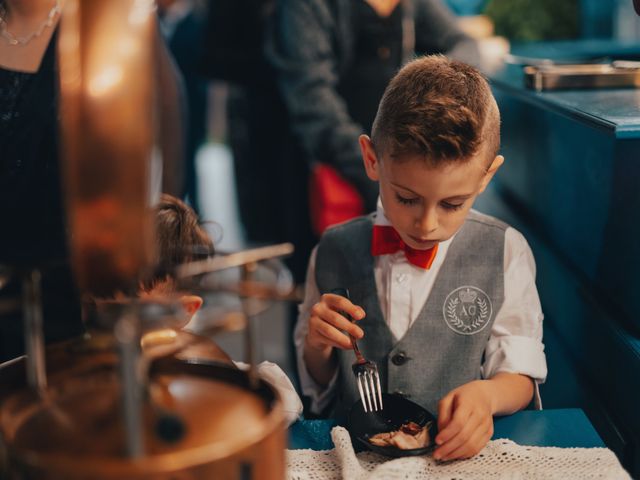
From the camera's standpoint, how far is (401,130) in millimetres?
1259

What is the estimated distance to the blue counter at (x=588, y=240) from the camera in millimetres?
1389

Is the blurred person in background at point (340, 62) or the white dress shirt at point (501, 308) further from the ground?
the blurred person in background at point (340, 62)

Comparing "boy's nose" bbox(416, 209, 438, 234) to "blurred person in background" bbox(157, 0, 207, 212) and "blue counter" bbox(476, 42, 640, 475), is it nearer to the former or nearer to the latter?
"blue counter" bbox(476, 42, 640, 475)

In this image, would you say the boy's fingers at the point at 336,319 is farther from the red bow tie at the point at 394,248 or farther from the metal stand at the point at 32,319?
the metal stand at the point at 32,319

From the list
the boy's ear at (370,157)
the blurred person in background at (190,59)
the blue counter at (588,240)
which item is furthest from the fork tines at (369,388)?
the blurred person in background at (190,59)

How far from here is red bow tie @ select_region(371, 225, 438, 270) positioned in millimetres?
1403

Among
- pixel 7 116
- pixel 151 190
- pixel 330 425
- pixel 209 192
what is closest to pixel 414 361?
pixel 330 425

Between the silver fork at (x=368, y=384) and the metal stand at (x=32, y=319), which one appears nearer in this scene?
the metal stand at (x=32, y=319)

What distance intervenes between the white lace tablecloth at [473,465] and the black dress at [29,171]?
55 centimetres

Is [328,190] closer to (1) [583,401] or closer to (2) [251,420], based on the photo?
(1) [583,401]

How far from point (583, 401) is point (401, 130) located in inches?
30.6

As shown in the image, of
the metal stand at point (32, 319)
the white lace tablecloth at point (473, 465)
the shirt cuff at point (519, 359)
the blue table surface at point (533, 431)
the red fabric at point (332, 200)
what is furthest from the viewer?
the red fabric at point (332, 200)

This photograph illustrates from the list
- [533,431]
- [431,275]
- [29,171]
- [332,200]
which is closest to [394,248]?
[431,275]

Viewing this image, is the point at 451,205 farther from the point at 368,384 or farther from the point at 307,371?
the point at 307,371
